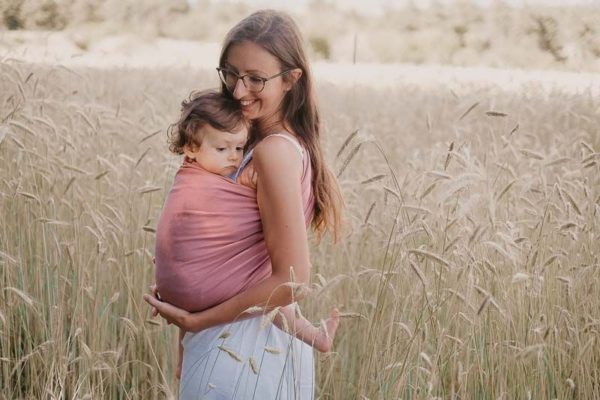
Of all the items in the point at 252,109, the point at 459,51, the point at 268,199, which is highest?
the point at 252,109

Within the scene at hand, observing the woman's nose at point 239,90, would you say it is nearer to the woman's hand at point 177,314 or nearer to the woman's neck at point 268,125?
the woman's neck at point 268,125

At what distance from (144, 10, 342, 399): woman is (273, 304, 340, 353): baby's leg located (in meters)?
0.03

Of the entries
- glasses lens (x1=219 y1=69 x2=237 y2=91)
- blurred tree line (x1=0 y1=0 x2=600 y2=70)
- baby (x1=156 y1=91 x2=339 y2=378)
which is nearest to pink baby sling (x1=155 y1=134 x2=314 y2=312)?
baby (x1=156 y1=91 x2=339 y2=378)

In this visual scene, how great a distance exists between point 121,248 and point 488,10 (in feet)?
88.0

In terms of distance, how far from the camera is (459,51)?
26.5 metres

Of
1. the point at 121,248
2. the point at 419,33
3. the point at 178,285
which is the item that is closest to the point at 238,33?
the point at 178,285

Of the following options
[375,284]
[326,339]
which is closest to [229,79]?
[326,339]

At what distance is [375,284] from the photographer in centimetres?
345

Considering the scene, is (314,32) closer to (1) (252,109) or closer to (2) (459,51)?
(2) (459,51)

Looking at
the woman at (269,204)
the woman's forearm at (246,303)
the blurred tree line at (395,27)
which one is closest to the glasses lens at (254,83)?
the woman at (269,204)

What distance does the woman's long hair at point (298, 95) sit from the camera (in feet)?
6.73

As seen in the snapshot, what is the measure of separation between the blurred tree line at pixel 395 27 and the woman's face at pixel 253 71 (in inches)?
779

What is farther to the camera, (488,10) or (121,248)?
(488,10)

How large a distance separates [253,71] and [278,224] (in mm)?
400
